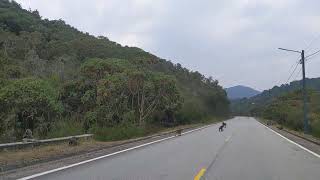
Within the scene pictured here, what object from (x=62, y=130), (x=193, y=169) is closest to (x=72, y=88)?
(x=62, y=130)

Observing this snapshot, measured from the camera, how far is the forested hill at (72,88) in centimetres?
3612

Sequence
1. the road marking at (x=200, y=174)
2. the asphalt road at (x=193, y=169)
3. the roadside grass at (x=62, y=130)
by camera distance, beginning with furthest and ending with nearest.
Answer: the roadside grass at (x=62, y=130) < the asphalt road at (x=193, y=169) < the road marking at (x=200, y=174)

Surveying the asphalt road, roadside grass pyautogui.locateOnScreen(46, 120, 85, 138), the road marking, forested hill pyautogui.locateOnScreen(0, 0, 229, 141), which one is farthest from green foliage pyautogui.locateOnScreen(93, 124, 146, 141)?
the road marking

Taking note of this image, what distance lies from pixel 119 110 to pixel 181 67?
283 feet

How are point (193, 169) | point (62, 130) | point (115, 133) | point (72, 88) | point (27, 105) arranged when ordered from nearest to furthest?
point (193, 169)
point (62, 130)
point (27, 105)
point (115, 133)
point (72, 88)

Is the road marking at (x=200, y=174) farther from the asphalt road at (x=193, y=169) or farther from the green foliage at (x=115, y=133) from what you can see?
the green foliage at (x=115, y=133)

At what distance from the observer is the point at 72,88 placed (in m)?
51.3

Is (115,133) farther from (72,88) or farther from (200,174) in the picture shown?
(200,174)

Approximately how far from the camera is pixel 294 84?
13612 cm

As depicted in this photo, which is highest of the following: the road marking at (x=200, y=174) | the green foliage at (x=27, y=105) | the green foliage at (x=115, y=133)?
the green foliage at (x=27, y=105)

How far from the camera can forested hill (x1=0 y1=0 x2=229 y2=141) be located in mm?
36125

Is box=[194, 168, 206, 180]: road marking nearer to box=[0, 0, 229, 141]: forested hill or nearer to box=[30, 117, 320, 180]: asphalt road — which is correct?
box=[30, 117, 320, 180]: asphalt road

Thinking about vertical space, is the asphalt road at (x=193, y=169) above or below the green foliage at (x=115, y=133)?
below

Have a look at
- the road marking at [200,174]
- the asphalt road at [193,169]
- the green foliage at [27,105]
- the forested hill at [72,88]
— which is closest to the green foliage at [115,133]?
the forested hill at [72,88]
